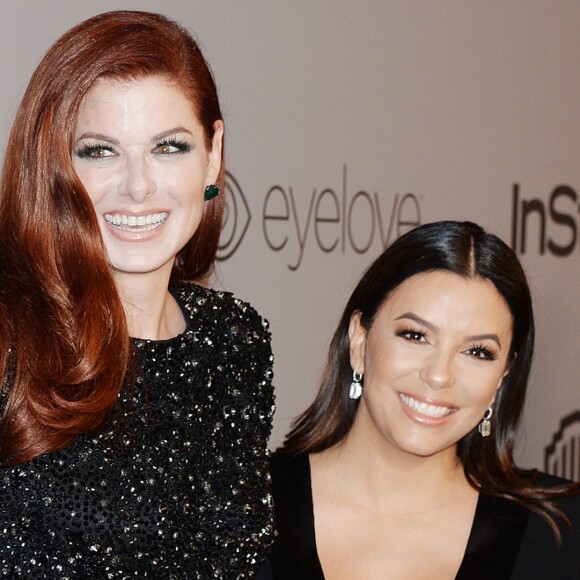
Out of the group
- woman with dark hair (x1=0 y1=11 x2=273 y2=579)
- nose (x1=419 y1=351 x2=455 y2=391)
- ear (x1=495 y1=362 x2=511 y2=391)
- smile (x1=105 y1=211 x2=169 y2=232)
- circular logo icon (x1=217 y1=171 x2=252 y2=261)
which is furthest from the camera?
circular logo icon (x1=217 y1=171 x2=252 y2=261)

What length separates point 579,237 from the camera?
4.44m

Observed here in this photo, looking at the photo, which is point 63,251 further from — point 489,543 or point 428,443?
point 489,543

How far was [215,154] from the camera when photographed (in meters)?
1.79

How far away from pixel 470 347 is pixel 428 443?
0.21 meters

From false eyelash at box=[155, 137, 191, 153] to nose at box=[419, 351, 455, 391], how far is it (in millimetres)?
670

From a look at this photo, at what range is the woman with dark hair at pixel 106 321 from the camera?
1.50 meters

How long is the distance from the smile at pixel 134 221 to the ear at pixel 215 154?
0.16m

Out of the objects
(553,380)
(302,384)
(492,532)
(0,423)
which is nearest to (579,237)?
(553,380)

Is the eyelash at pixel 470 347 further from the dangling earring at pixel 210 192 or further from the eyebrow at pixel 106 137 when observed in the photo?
the eyebrow at pixel 106 137

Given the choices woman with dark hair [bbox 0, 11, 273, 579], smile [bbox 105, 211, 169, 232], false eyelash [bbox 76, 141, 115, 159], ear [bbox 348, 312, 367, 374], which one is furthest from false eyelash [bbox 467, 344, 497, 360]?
false eyelash [bbox 76, 141, 115, 159]

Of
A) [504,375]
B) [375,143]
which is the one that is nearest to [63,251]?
[504,375]

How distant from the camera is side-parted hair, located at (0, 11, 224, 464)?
4.96ft

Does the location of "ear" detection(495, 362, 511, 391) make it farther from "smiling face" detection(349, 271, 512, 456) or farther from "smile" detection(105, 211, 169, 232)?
"smile" detection(105, 211, 169, 232)

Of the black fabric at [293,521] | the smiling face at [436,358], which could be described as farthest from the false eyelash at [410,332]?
the black fabric at [293,521]
